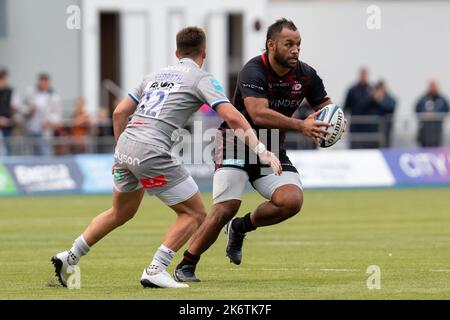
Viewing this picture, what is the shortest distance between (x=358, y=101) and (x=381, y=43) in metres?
3.28

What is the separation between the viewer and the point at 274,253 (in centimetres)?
Result: 1586

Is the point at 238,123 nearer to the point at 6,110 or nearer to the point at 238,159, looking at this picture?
the point at 238,159

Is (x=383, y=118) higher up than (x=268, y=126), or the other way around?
(x=268, y=126)

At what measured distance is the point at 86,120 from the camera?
31219 millimetres

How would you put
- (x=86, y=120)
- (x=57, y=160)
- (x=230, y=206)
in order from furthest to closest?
(x=86, y=120), (x=57, y=160), (x=230, y=206)

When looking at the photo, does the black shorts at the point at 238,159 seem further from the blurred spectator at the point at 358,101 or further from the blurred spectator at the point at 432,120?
the blurred spectator at the point at 432,120

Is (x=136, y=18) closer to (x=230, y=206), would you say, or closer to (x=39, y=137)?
(x=39, y=137)

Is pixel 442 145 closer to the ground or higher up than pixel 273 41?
closer to the ground

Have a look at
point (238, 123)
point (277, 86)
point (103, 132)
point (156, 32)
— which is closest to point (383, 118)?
point (156, 32)

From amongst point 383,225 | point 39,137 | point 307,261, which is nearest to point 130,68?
point 39,137

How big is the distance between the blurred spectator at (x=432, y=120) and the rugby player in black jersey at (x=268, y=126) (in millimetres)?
19405

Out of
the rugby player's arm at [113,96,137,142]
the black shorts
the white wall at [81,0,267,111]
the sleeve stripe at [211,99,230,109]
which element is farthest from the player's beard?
the white wall at [81,0,267,111]

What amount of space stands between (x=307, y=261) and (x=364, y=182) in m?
16.0

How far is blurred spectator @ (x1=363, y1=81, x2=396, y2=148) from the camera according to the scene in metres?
32.3
